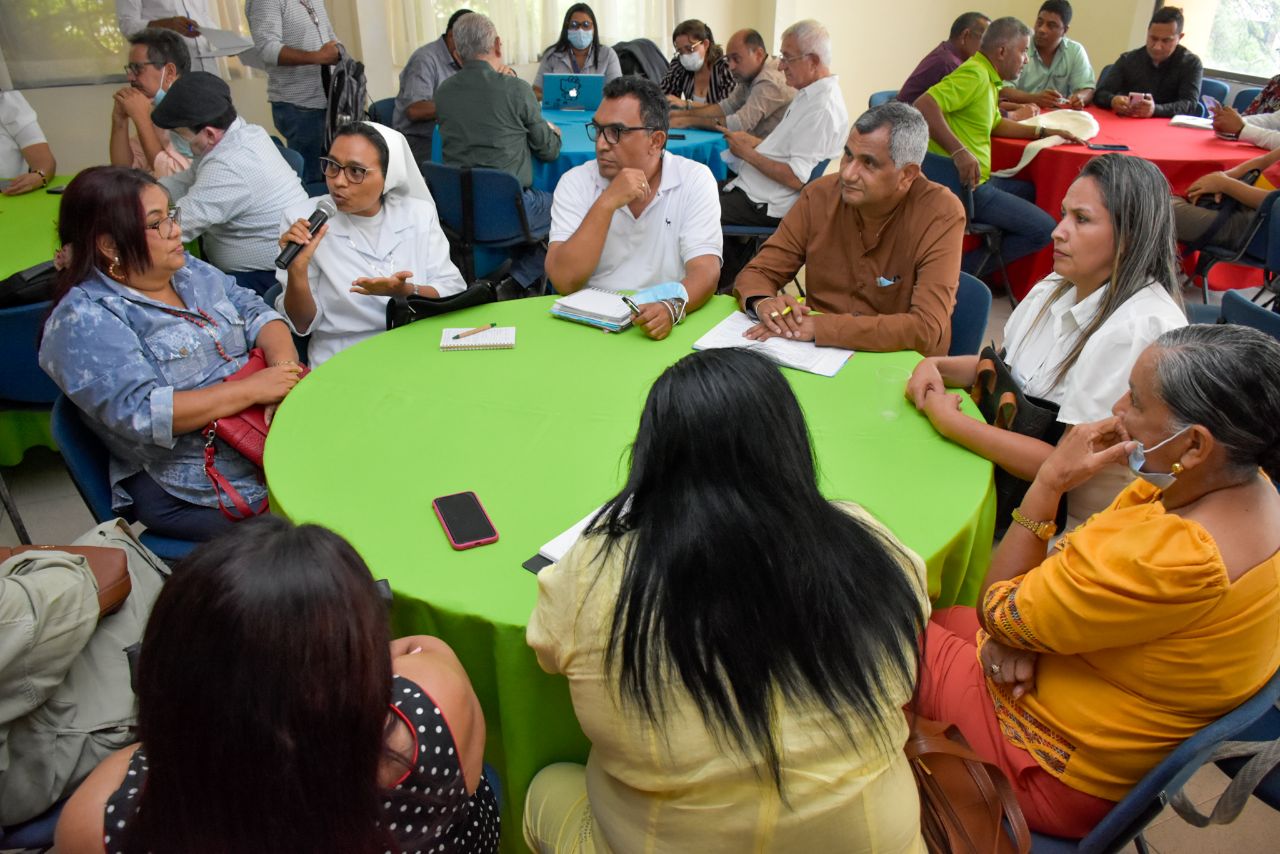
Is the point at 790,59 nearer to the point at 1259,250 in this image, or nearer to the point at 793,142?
the point at 793,142

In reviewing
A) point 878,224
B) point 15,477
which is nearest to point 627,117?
point 878,224

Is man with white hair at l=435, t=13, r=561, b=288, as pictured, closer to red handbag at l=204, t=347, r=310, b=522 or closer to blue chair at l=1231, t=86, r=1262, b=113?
red handbag at l=204, t=347, r=310, b=522

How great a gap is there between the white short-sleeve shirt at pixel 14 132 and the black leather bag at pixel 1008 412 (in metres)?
4.51

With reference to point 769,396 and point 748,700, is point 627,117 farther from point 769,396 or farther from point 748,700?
point 748,700

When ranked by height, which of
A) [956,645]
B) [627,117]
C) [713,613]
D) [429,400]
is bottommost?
[956,645]

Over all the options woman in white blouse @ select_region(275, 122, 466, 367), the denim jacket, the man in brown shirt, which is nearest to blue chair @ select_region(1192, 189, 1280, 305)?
the man in brown shirt

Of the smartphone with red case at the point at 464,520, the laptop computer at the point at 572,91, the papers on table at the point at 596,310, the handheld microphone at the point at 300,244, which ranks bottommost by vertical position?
the smartphone with red case at the point at 464,520

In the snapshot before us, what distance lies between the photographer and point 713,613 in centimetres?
95

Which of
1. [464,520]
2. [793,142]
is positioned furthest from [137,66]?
[464,520]

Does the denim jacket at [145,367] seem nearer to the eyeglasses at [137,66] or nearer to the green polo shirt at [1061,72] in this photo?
the eyeglasses at [137,66]

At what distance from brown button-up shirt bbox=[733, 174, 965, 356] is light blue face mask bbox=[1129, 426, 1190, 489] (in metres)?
0.92

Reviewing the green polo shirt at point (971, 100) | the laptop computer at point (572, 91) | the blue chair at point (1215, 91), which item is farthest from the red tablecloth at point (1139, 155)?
the laptop computer at point (572, 91)

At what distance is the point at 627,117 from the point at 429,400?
1.31 m

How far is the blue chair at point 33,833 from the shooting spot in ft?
4.25
